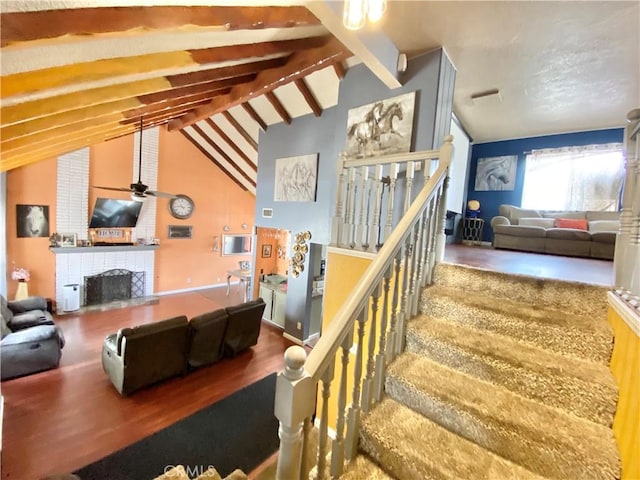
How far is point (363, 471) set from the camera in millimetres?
1305

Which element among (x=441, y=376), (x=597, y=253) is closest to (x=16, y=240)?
(x=441, y=376)

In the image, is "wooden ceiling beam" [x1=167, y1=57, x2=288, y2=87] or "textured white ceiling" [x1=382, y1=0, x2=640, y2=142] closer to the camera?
"textured white ceiling" [x1=382, y1=0, x2=640, y2=142]

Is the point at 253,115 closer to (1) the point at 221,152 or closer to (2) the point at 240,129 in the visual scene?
(2) the point at 240,129

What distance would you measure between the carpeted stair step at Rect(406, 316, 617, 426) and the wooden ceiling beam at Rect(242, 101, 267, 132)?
538 cm

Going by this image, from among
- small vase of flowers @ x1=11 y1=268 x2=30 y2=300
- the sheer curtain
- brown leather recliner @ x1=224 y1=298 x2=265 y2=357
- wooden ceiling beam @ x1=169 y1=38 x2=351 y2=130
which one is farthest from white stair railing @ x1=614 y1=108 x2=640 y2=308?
small vase of flowers @ x1=11 y1=268 x2=30 y2=300

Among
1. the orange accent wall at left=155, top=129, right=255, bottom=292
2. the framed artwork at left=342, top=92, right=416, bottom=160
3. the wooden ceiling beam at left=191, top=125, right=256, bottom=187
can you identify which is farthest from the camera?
the orange accent wall at left=155, top=129, right=255, bottom=292

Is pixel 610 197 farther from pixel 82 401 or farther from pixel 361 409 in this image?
pixel 82 401

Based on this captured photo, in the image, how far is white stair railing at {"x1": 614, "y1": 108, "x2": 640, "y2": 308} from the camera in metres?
1.31

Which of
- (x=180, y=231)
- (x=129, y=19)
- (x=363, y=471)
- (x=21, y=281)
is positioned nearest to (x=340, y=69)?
(x=129, y=19)

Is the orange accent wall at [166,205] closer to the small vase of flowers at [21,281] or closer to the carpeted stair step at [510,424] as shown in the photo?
the small vase of flowers at [21,281]

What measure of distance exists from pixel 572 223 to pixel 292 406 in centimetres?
555

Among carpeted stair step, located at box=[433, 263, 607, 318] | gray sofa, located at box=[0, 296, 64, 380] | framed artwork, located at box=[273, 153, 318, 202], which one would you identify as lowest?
gray sofa, located at box=[0, 296, 64, 380]

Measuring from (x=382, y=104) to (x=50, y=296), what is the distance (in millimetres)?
8004

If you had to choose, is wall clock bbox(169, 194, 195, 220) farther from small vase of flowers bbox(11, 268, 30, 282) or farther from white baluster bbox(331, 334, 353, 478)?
white baluster bbox(331, 334, 353, 478)
